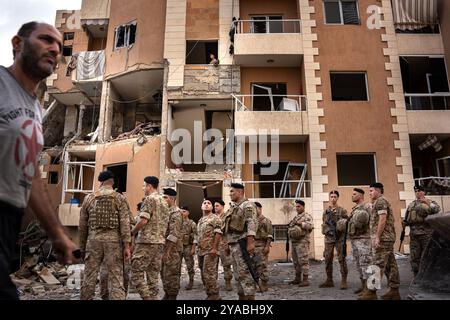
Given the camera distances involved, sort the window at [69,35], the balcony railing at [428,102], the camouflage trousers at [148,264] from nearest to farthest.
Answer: the camouflage trousers at [148,264] < the balcony railing at [428,102] < the window at [69,35]

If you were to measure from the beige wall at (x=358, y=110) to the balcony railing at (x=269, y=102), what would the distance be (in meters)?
1.04

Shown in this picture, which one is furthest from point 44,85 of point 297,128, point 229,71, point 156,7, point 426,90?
point 426,90

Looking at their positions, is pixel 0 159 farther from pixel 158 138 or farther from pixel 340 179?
pixel 340 179

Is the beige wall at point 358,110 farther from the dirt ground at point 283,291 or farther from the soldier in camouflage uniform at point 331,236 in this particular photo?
the soldier in camouflage uniform at point 331,236

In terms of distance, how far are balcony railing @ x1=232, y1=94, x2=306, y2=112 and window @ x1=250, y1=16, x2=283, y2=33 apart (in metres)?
3.14

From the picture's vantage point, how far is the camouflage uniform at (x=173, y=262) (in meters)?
6.35

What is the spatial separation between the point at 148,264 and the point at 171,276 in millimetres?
729

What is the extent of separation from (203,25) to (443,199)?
11.9m

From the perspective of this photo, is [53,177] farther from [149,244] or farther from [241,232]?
[241,232]

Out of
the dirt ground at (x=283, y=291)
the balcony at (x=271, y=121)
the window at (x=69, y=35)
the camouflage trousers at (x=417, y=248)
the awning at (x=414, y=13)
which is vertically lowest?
the dirt ground at (x=283, y=291)

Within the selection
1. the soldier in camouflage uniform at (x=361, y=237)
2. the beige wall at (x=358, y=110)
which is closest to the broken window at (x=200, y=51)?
the beige wall at (x=358, y=110)

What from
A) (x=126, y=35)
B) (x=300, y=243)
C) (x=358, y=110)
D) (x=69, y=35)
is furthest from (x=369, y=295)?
(x=69, y=35)

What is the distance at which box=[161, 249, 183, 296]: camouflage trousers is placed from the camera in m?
6.34

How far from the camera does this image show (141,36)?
16.4m
